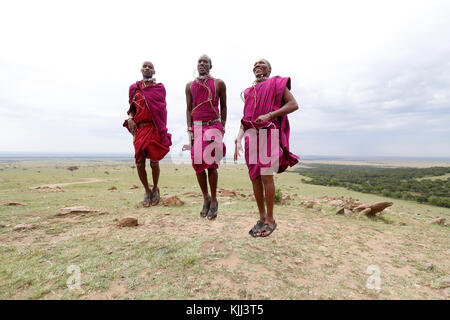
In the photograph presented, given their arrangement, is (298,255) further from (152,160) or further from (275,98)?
(152,160)

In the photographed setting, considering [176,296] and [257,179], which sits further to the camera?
[257,179]

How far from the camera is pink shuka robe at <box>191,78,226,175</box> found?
3.65 meters

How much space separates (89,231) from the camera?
3.72 m

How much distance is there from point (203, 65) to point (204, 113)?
0.90 m

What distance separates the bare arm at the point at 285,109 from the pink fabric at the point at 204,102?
1041 mm

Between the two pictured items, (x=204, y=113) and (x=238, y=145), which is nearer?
(x=238, y=145)

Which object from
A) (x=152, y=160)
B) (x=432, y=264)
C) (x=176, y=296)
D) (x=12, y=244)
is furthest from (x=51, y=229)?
(x=432, y=264)

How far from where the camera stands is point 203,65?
373cm

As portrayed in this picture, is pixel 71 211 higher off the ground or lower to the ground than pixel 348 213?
higher

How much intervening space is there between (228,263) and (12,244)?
340cm

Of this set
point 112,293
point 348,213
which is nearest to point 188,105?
point 112,293

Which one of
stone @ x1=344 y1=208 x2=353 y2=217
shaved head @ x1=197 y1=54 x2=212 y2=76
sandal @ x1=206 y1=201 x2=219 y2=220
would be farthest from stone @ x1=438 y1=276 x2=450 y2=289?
shaved head @ x1=197 y1=54 x2=212 y2=76

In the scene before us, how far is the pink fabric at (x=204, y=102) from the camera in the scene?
365 centimetres

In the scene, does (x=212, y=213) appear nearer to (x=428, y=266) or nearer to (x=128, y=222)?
(x=128, y=222)
